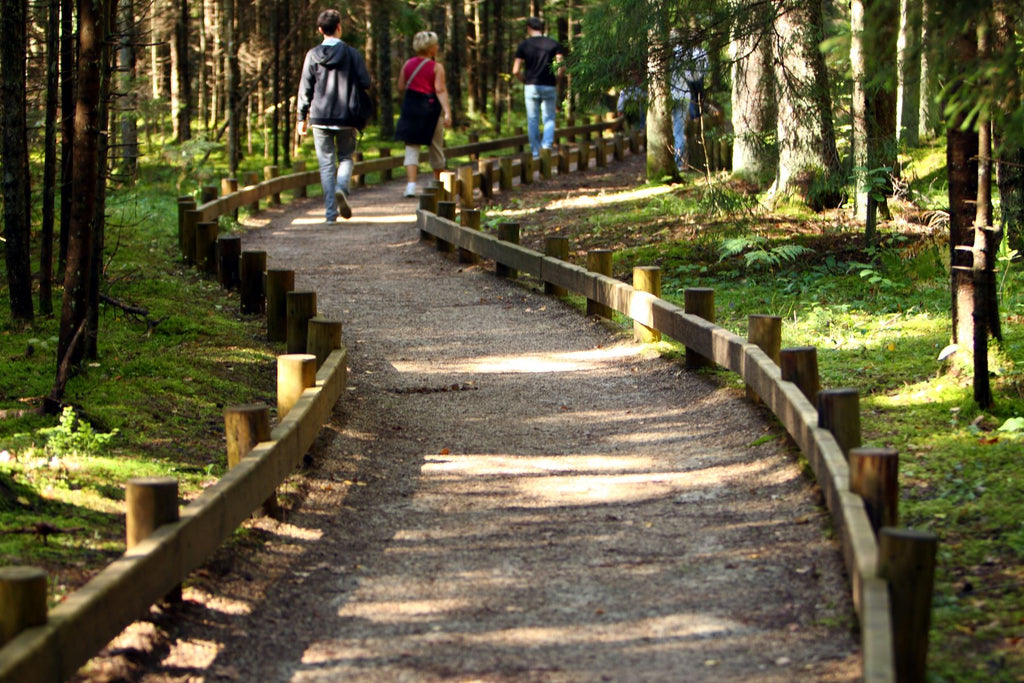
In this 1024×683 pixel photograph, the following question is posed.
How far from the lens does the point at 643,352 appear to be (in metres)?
9.95

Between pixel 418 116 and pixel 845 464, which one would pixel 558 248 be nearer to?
pixel 418 116

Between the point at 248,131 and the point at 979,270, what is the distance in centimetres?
2965

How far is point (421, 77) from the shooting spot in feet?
57.7

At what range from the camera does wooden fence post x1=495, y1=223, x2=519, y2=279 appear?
43.4ft

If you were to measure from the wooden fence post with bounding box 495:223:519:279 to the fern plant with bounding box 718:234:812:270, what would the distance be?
2.28 metres

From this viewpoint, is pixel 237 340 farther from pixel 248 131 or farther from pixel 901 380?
pixel 248 131

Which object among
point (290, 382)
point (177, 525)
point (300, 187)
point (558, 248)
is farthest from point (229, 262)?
point (300, 187)

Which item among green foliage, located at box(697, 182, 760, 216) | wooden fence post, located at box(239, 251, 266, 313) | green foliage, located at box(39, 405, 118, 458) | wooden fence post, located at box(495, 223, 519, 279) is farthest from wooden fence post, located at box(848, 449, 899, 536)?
wooden fence post, located at box(495, 223, 519, 279)

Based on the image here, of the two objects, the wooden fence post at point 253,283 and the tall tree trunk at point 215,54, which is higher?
the tall tree trunk at point 215,54

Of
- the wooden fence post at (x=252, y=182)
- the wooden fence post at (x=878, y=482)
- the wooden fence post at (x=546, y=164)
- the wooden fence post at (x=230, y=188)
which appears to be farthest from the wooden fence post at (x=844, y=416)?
the wooden fence post at (x=546, y=164)

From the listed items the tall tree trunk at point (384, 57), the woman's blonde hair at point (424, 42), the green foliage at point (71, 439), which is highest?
the tall tree trunk at point (384, 57)

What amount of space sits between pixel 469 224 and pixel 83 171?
7066mm

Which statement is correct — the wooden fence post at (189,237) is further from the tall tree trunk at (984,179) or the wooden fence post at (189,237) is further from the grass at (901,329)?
the tall tree trunk at (984,179)

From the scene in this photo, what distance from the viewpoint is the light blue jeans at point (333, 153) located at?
15.7 metres
